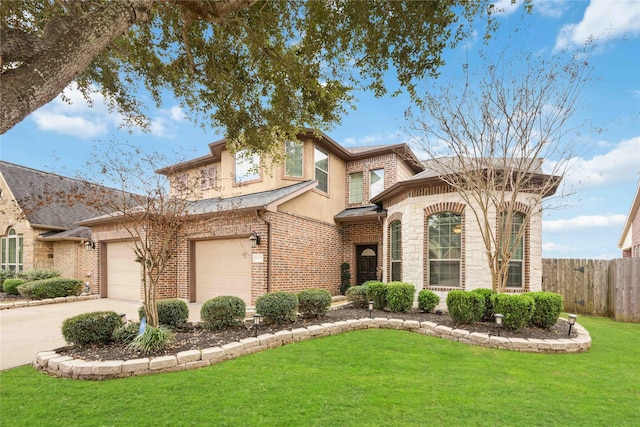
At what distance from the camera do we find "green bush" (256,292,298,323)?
661 centimetres

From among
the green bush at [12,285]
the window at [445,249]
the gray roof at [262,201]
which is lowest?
the green bush at [12,285]

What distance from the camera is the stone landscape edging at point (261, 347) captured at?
445cm

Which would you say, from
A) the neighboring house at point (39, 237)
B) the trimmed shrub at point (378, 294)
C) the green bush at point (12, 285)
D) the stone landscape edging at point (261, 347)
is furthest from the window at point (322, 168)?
the green bush at point (12, 285)

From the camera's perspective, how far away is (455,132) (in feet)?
26.7

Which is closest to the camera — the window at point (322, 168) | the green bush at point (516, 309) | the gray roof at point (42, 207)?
the green bush at point (516, 309)

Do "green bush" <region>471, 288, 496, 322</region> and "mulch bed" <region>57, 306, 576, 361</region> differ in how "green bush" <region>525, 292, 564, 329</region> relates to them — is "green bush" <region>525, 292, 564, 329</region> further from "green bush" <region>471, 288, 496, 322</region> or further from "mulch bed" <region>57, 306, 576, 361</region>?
"green bush" <region>471, 288, 496, 322</region>

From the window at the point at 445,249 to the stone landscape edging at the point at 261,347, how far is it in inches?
100

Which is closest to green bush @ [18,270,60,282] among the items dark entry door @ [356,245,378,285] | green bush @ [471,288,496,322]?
dark entry door @ [356,245,378,285]

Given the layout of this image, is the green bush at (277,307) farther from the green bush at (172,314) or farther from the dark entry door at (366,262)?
the dark entry door at (366,262)

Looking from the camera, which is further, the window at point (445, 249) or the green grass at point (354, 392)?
the window at point (445, 249)

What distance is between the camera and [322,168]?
41.6 ft

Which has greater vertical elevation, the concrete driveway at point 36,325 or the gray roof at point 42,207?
the gray roof at point 42,207

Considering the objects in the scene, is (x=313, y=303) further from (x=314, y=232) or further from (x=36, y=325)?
(x=36, y=325)

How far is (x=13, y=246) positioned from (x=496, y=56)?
2364 centimetres
